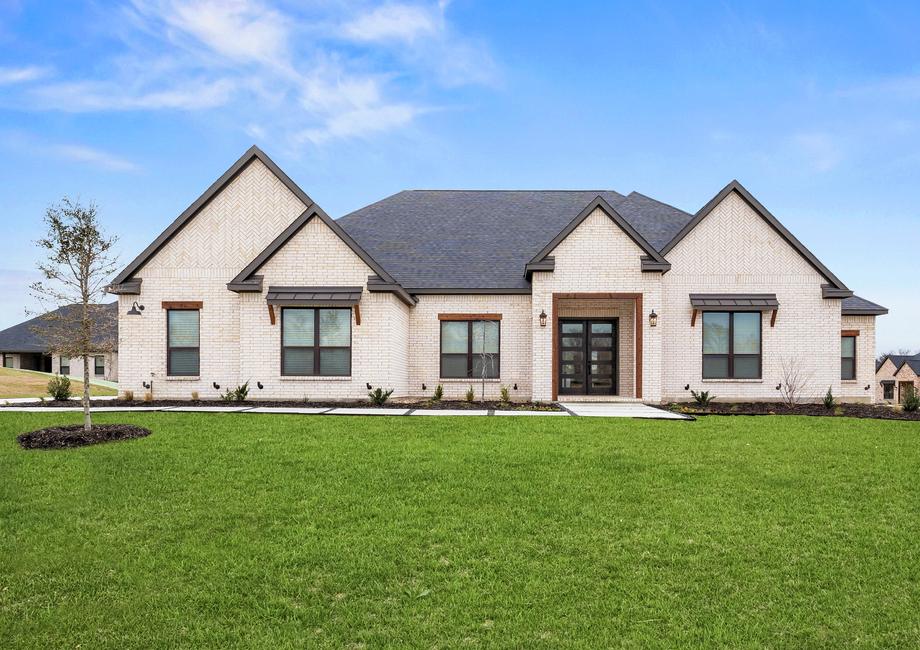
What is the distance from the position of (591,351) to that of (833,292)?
815 cm

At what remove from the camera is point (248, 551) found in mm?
5520

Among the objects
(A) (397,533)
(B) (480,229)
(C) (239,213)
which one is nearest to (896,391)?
(B) (480,229)

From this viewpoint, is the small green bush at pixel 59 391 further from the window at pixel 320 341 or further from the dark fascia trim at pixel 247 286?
the window at pixel 320 341

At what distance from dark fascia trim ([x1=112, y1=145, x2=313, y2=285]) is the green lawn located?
1079cm

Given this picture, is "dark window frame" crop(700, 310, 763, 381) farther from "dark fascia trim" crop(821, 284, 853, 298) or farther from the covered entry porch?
the covered entry porch

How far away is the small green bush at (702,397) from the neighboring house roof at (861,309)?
266 inches

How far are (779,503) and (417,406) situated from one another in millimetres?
11856

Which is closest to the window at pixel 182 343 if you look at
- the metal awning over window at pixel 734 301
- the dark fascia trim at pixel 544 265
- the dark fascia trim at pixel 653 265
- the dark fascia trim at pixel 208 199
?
the dark fascia trim at pixel 208 199

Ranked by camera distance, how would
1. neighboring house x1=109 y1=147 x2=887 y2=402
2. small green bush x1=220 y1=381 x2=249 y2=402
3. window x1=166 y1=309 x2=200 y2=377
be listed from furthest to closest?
window x1=166 y1=309 x2=200 y2=377 → neighboring house x1=109 y1=147 x2=887 y2=402 → small green bush x1=220 y1=381 x2=249 y2=402

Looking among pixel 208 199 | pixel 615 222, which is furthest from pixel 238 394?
pixel 615 222

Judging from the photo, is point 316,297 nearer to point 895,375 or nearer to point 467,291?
point 467,291

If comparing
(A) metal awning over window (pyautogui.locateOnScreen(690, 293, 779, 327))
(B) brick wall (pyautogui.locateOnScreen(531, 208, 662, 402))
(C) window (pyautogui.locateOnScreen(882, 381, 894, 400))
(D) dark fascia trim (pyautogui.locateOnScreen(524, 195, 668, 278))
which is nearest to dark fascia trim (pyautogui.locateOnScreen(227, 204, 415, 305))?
(D) dark fascia trim (pyautogui.locateOnScreen(524, 195, 668, 278))

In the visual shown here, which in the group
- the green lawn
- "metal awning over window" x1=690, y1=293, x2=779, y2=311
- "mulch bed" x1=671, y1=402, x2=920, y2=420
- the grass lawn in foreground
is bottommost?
the grass lawn in foreground

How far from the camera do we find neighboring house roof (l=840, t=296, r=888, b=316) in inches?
878
